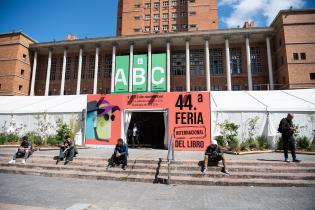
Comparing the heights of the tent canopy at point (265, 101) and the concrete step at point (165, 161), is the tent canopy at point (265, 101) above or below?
above

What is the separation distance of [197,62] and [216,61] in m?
2.62

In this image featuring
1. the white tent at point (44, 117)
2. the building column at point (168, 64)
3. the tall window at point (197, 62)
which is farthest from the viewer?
the tall window at point (197, 62)

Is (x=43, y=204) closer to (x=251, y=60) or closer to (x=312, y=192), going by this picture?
(x=312, y=192)

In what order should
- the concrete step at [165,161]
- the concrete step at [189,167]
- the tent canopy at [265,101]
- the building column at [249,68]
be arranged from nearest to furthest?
the concrete step at [189,167]
the concrete step at [165,161]
the tent canopy at [265,101]
the building column at [249,68]

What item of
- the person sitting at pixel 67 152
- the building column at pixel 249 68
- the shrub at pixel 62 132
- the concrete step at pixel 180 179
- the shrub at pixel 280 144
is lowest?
the concrete step at pixel 180 179

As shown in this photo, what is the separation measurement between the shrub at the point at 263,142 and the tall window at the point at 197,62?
18001 millimetres

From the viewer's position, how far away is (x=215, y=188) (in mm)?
6051

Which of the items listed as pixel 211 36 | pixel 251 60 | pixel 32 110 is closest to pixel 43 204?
pixel 32 110

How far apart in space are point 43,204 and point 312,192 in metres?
6.60

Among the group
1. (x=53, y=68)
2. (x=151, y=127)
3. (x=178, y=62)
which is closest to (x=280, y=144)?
(x=151, y=127)

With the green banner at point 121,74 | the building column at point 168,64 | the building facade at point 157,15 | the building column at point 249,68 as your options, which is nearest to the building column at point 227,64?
the building column at point 249,68

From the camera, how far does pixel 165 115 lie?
12.4 m

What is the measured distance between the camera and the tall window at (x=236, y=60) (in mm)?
27781

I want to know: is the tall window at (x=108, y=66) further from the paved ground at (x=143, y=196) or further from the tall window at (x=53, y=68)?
the paved ground at (x=143, y=196)
